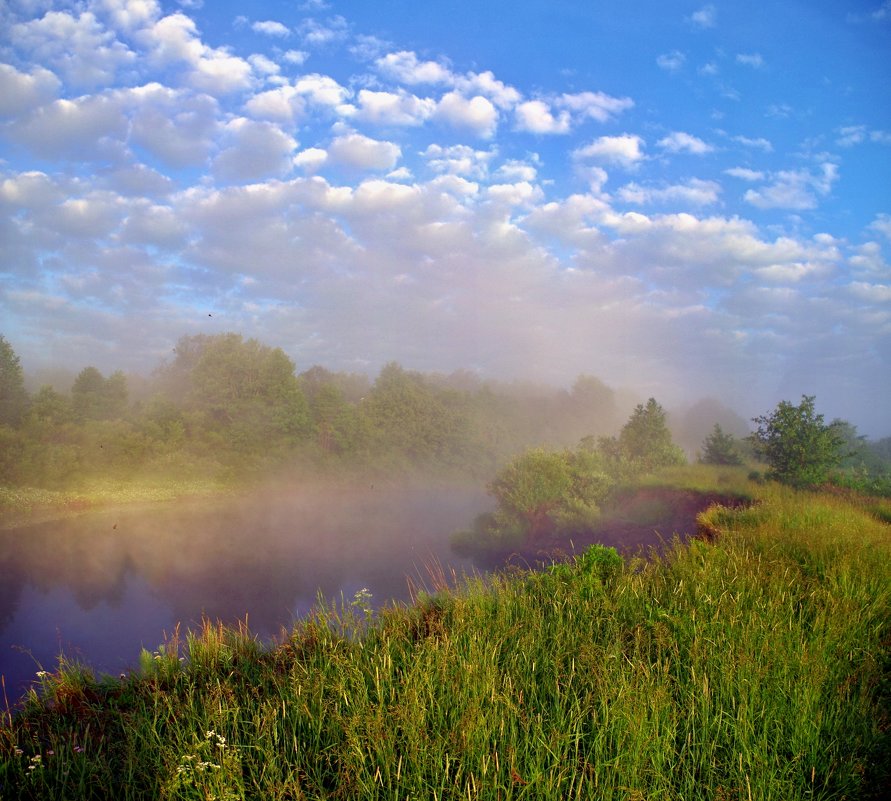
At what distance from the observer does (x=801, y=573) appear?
8.78 meters

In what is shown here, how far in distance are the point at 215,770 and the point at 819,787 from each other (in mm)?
4752

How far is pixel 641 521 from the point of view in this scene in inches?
1195

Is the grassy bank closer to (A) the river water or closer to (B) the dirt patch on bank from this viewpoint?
(A) the river water

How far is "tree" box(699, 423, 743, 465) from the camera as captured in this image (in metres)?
40.1

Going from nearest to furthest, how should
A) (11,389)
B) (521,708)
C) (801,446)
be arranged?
(521,708) → (801,446) → (11,389)

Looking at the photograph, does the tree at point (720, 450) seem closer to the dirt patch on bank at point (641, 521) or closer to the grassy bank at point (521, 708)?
the dirt patch on bank at point (641, 521)

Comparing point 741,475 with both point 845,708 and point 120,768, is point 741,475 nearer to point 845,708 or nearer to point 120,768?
point 845,708

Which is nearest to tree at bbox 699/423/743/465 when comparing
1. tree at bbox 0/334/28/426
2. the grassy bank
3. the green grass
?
the grassy bank

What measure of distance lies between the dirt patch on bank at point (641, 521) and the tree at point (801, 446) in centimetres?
391

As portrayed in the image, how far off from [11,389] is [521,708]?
6498cm

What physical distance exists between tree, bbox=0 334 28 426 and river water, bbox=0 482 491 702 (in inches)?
616

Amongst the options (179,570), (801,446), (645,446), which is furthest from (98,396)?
(801,446)

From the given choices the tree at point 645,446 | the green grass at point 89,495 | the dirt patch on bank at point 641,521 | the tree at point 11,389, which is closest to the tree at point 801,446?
the dirt patch on bank at point 641,521

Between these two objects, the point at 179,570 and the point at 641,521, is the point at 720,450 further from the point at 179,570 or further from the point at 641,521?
the point at 179,570
